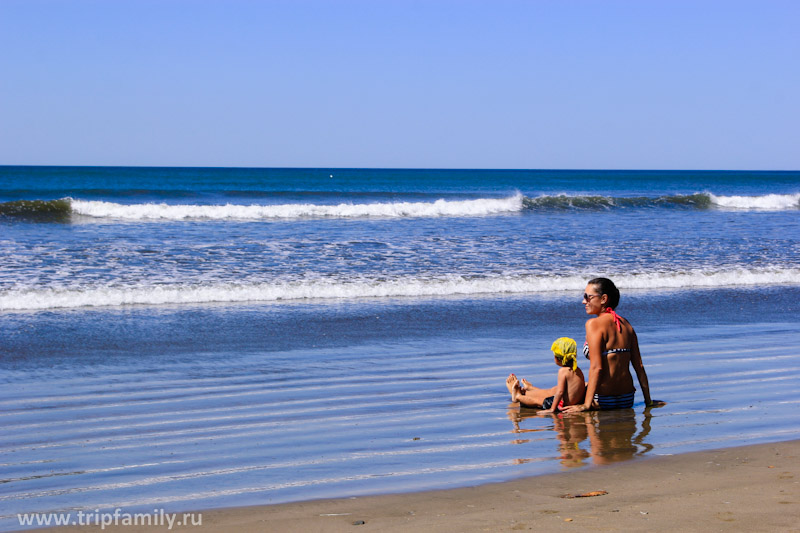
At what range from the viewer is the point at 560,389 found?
19.7ft

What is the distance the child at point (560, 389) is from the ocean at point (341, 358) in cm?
17

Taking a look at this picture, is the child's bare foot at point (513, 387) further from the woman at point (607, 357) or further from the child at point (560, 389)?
the woman at point (607, 357)

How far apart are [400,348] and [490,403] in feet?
7.62

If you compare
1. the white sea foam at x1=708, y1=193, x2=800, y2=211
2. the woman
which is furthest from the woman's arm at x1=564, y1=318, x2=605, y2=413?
the white sea foam at x1=708, y1=193, x2=800, y2=211

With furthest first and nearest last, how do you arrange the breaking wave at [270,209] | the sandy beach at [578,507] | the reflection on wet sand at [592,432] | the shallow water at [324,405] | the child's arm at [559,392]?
the breaking wave at [270,209]
the child's arm at [559,392]
the reflection on wet sand at [592,432]
the shallow water at [324,405]
the sandy beach at [578,507]

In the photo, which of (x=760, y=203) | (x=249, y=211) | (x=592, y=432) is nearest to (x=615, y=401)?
(x=592, y=432)

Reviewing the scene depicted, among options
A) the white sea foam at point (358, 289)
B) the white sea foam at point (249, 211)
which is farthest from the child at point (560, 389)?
the white sea foam at point (249, 211)

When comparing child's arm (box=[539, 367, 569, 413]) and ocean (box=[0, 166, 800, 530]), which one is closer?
ocean (box=[0, 166, 800, 530])

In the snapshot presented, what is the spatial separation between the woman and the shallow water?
134 mm

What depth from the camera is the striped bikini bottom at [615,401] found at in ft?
20.0

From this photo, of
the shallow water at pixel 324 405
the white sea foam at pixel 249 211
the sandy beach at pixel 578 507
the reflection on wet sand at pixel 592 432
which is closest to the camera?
the sandy beach at pixel 578 507

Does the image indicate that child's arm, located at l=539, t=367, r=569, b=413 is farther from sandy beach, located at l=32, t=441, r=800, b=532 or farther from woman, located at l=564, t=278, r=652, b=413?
sandy beach, located at l=32, t=441, r=800, b=532

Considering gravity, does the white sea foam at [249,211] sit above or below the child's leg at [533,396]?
above

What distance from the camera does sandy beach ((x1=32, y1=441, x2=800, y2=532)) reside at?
348 centimetres
